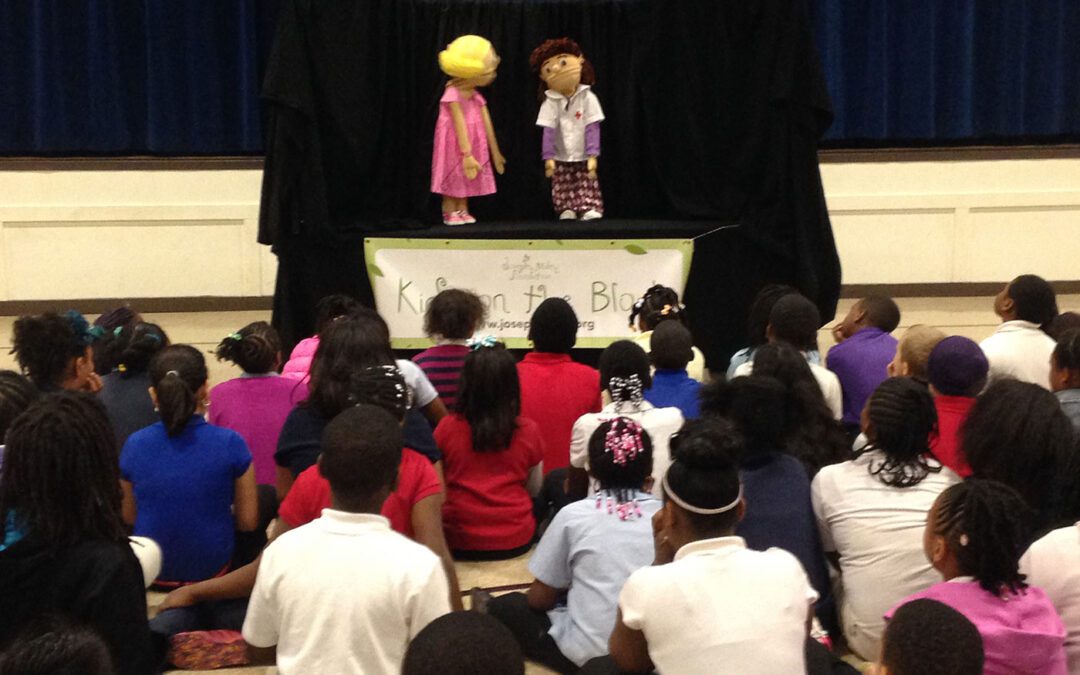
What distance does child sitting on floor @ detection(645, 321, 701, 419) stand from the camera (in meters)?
3.43

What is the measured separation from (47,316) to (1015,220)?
5894 mm

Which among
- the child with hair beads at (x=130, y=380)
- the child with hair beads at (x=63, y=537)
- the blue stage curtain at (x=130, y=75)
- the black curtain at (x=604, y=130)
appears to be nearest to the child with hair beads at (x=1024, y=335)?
the black curtain at (x=604, y=130)

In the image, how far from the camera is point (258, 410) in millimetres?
3393

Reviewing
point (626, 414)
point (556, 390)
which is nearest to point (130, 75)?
point (556, 390)

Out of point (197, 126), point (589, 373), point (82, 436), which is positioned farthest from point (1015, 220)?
point (82, 436)

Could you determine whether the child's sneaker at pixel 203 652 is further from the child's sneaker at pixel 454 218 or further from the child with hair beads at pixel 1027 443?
the child's sneaker at pixel 454 218

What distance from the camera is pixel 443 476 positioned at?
331cm

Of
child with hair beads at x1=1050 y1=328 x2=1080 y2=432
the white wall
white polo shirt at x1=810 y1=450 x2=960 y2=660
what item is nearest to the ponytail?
white polo shirt at x1=810 y1=450 x2=960 y2=660

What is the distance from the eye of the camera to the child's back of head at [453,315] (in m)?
3.72

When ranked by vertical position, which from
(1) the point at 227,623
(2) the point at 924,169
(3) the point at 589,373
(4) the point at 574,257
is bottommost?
(1) the point at 227,623

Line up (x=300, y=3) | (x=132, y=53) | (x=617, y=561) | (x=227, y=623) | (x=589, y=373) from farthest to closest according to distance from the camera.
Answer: (x=132, y=53) → (x=300, y=3) → (x=589, y=373) → (x=227, y=623) → (x=617, y=561)

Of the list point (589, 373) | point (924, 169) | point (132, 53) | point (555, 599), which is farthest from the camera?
point (924, 169)

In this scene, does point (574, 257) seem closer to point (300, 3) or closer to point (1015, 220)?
point (300, 3)

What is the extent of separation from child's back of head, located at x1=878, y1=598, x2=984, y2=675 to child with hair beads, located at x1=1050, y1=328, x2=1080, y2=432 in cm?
170
